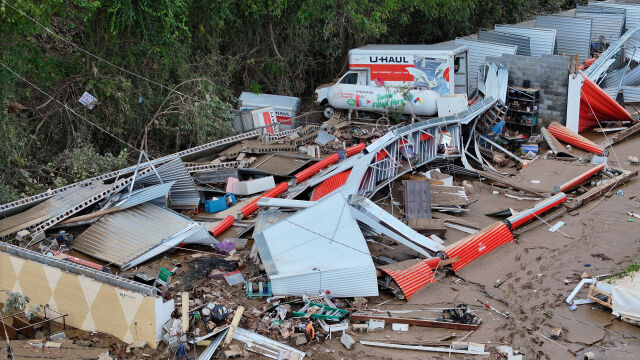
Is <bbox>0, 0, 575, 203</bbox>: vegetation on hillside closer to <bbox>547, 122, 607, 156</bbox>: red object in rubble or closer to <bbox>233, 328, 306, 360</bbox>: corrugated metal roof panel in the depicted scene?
<bbox>547, 122, 607, 156</bbox>: red object in rubble

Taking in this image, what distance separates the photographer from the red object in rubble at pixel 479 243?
13.1 metres

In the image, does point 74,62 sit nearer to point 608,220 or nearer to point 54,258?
point 54,258

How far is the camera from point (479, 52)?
914 inches

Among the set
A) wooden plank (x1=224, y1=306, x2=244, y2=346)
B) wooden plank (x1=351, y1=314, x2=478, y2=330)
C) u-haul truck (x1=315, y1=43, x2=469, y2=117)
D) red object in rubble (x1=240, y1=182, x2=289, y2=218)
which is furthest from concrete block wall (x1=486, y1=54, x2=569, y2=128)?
wooden plank (x1=224, y1=306, x2=244, y2=346)

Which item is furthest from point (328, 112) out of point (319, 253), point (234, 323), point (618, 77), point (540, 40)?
point (618, 77)

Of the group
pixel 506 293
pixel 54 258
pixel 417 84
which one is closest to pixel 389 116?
pixel 417 84

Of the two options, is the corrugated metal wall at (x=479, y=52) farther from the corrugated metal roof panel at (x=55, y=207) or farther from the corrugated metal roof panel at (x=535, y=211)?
the corrugated metal roof panel at (x=55, y=207)

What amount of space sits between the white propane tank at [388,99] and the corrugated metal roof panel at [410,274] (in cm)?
699

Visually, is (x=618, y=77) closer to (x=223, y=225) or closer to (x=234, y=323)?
(x=223, y=225)

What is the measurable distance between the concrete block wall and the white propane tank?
353 cm

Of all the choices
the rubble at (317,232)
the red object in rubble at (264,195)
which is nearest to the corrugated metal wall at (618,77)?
the rubble at (317,232)

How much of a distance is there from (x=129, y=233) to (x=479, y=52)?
48.3 feet

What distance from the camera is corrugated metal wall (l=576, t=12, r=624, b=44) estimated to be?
90.7ft

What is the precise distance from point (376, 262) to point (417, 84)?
8.35m
